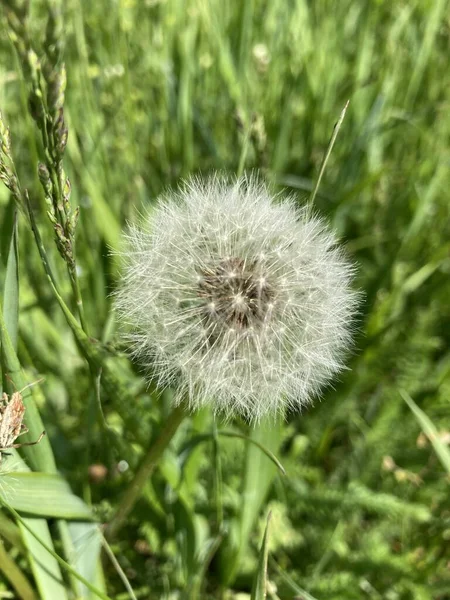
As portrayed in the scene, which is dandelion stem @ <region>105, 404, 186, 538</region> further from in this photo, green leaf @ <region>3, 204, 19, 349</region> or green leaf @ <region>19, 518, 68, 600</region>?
green leaf @ <region>3, 204, 19, 349</region>

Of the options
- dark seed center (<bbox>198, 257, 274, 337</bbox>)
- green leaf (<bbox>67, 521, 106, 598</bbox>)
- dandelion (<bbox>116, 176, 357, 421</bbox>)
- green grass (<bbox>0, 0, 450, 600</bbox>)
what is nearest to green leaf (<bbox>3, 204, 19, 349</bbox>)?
green grass (<bbox>0, 0, 450, 600</bbox>)

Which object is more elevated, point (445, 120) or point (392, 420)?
point (445, 120)

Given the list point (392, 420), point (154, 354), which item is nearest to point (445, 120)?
point (392, 420)

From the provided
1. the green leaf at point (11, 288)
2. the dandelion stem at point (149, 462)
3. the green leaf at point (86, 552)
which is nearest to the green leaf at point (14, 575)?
the green leaf at point (86, 552)

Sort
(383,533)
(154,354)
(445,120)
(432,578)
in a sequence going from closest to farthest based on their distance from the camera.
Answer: (154,354) → (432,578) → (383,533) → (445,120)

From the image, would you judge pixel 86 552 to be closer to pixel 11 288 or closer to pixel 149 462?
pixel 149 462

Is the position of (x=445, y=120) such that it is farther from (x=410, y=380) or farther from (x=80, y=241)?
(x=80, y=241)

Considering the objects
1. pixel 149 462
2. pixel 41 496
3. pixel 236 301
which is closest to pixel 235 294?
pixel 236 301
